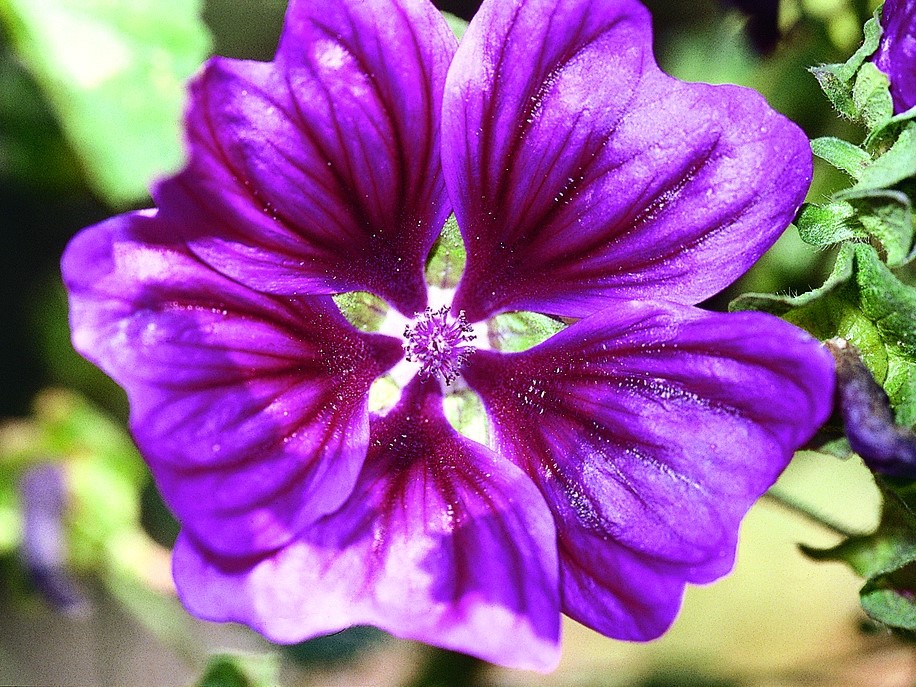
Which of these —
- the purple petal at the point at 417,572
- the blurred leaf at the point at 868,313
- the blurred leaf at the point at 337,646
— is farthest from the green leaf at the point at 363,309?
the blurred leaf at the point at 337,646

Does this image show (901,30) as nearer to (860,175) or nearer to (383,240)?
Answer: (860,175)

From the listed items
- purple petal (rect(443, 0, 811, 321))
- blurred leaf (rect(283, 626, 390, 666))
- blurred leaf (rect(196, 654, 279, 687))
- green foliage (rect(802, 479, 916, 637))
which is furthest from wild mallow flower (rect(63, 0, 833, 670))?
blurred leaf (rect(283, 626, 390, 666))

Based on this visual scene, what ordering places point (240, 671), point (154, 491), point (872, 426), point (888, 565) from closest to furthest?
point (872, 426)
point (888, 565)
point (240, 671)
point (154, 491)

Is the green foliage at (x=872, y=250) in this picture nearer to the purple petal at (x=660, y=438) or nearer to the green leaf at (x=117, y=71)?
the purple petal at (x=660, y=438)

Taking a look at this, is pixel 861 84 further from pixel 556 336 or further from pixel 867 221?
pixel 556 336

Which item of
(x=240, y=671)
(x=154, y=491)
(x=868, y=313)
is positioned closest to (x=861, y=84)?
(x=868, y=313)

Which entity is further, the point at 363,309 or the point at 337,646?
the point at 337,646
